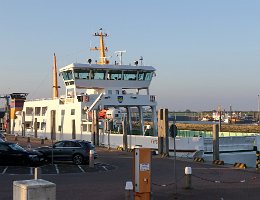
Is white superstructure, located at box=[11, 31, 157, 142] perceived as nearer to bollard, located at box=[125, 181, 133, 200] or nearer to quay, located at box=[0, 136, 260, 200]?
quay, located at box=[0, 136, 260, 200]

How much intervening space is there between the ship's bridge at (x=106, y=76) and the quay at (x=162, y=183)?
1704 cm

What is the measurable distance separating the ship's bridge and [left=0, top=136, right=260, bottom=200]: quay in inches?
671

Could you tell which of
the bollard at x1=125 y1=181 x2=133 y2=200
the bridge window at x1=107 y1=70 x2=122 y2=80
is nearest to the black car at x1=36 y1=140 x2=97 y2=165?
the bollard at x1=125 y1=181 x2=133 y2=200

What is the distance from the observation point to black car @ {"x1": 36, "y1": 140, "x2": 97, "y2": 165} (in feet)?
75.2

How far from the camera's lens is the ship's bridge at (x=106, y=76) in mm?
37938

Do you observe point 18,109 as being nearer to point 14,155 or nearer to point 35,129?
point 35,129

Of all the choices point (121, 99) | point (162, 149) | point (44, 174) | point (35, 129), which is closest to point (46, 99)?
point (35, 129)

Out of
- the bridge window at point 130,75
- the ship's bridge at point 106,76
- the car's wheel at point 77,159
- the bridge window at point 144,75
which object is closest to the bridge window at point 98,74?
the ship's bridge at point 106,76

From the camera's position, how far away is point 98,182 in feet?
52.4

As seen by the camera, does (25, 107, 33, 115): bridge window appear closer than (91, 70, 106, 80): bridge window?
No

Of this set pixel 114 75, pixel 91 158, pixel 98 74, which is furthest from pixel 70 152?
pixel 114 75

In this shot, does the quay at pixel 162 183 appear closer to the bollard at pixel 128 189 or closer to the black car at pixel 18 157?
the bollard at pixel 128 189

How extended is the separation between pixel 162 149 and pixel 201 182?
12.2 metres

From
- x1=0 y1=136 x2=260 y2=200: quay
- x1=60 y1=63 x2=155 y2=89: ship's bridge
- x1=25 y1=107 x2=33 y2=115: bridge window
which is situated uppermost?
x1=60 y1=63 x2=155 y2=89: ship's bridge
